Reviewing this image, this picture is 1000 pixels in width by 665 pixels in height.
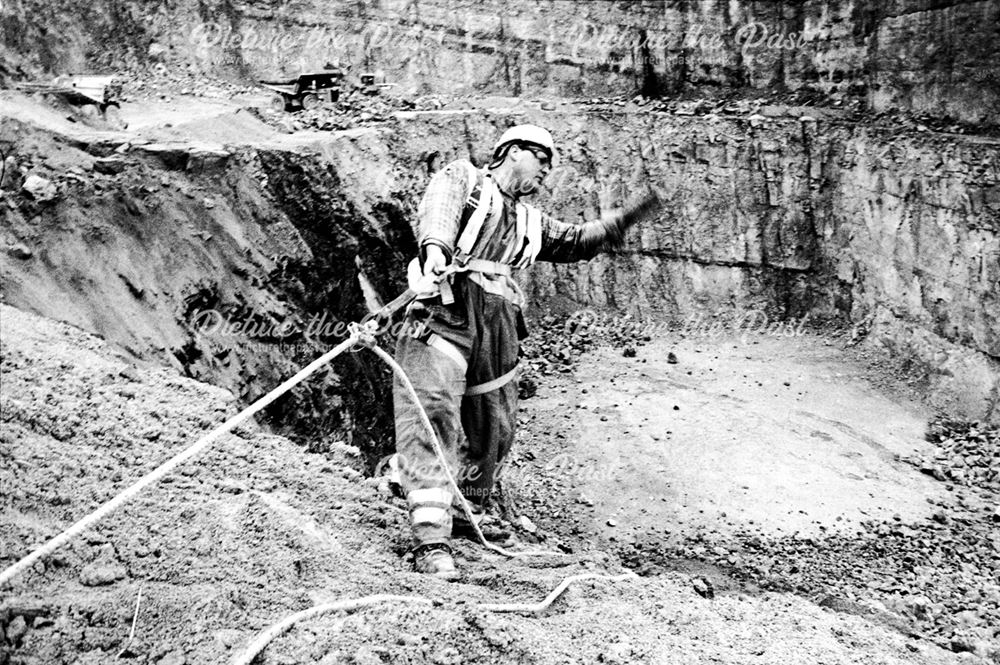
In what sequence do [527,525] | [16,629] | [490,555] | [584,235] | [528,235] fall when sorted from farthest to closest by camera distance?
[527,525], [584,235], [528,235], [490,555], [16,629]

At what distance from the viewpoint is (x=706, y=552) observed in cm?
582

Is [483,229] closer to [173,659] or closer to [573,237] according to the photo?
[573,237]

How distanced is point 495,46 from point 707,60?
2713mm

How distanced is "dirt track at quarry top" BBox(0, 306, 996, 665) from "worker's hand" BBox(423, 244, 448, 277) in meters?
1.17

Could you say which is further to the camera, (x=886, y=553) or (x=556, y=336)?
(x=556, y=336)

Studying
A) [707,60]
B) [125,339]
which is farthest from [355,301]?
[707,60]

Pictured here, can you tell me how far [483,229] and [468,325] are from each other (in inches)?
18.8

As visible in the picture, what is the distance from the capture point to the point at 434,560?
3.93 m

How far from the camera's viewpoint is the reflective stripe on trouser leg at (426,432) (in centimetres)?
406

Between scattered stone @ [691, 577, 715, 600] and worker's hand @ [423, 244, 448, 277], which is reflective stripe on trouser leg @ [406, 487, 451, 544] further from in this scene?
scattered stone @ [691, 577, 715, 600]

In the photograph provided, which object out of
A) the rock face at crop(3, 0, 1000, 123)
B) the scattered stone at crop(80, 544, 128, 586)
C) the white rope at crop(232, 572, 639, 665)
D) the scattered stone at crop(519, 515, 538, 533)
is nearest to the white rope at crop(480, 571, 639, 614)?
the white rope at crop(232, 572, 639, 665)

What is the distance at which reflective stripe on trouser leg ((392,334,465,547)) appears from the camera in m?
4.06

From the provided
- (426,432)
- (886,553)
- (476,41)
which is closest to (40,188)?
(426,432)

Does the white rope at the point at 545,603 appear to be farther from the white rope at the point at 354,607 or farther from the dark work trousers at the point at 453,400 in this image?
the dark work trousers at the point at 453,400
